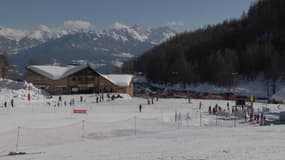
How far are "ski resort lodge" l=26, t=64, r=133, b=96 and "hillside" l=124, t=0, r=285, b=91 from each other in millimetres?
29931

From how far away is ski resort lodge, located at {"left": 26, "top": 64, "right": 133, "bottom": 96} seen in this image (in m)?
78.9

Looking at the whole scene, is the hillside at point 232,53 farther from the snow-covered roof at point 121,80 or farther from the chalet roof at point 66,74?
the chalet roof at point 66,74

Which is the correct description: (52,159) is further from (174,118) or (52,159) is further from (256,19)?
(256,19)

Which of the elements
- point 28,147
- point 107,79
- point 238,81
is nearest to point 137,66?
point 238,81

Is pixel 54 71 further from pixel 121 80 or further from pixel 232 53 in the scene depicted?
pixel 232 53

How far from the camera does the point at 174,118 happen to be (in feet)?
126

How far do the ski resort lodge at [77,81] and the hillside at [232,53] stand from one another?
29931 mm

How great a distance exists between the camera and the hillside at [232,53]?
349 feet

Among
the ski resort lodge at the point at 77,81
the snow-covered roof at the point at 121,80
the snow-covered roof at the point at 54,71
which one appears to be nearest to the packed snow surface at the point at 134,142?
the ski resort lodge at the point at 77,81

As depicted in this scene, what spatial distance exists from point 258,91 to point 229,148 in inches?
3352

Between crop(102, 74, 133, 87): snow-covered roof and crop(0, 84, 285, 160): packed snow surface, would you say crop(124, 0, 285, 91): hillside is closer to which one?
crop(102, 74, 133, 87): snow-covered roof

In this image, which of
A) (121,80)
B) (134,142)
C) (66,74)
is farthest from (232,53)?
(134,142)

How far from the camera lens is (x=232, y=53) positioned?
379 feet

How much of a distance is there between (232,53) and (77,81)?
52.2 m
